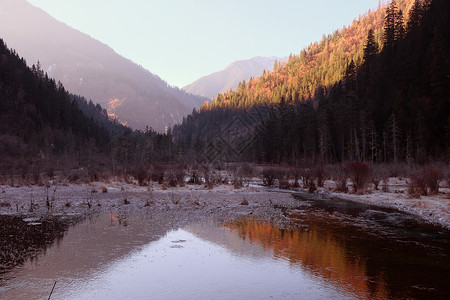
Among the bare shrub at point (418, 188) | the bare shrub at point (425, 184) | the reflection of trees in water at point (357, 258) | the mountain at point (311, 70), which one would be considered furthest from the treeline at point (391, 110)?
the mountain at point (311, 70)

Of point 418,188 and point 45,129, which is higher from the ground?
point 45,129

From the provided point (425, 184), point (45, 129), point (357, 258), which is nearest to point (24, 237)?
point (357, 258)

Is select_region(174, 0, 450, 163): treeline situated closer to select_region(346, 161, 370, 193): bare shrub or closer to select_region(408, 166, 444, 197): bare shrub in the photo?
select_region(346, 161, 370, 193): bare shrub

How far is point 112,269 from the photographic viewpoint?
7891 millimetres

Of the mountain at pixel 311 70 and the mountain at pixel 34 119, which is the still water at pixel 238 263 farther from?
the mountain at pixel 311 70

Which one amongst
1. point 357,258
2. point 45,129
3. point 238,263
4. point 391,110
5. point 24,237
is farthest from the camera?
point 45,129

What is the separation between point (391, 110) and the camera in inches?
2334

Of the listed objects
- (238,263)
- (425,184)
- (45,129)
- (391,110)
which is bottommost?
(238,263)

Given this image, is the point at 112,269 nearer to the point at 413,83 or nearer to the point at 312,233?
the point at 312,233

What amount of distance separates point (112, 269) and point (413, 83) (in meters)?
62.4

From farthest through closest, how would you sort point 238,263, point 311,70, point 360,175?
point 311,70 → point 360,175 → point 238,263

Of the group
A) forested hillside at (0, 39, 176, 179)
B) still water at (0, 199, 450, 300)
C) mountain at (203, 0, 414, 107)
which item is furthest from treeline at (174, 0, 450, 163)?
mountain at (203, 0, 414, 107)

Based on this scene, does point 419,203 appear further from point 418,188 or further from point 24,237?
point 24,237

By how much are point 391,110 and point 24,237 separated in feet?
209
